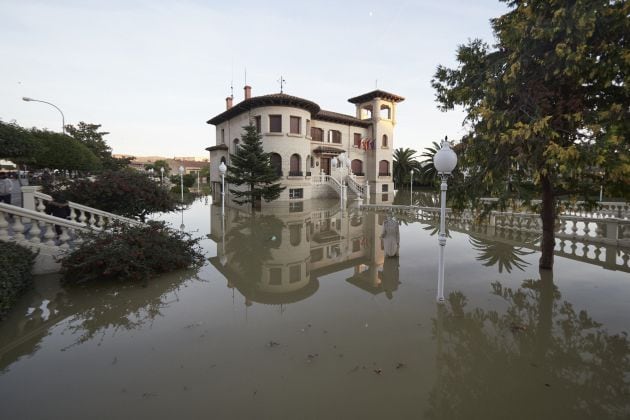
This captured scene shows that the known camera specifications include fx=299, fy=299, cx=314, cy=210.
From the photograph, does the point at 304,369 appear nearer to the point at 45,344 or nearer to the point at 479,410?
the point at 479,410

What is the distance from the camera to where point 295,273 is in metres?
7.93

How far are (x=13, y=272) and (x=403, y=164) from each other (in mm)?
47479

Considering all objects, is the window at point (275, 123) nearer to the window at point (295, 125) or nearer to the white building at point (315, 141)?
the white building at point (315, 141)

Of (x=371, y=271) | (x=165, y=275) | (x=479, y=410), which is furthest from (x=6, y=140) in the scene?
(x=479, y=410)

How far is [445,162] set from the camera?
5527 mm

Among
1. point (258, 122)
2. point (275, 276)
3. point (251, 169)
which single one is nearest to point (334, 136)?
point (258, 122)

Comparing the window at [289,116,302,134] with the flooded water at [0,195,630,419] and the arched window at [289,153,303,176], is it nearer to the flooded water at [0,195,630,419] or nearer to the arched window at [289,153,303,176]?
the arched window at [289,153,303,176]

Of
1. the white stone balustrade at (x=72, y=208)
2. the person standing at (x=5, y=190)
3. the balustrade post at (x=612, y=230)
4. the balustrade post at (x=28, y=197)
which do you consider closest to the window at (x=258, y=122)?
the white stone balustrade at (x=72, y=208)

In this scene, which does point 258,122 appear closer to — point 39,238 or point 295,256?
point 295,256

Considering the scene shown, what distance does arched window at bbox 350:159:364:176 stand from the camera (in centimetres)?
3553

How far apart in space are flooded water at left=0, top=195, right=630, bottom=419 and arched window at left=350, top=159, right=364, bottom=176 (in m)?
28.2

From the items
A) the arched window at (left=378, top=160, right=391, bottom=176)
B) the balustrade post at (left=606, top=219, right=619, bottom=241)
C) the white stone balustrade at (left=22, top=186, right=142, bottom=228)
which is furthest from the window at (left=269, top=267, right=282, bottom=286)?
the arched window at (left=378, top=160, right=391, bottom=176)

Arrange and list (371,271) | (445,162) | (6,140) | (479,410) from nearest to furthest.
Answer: (479,410) → (445,162) → (371,271) → (6,140)

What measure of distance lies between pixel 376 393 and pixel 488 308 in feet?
11.3
